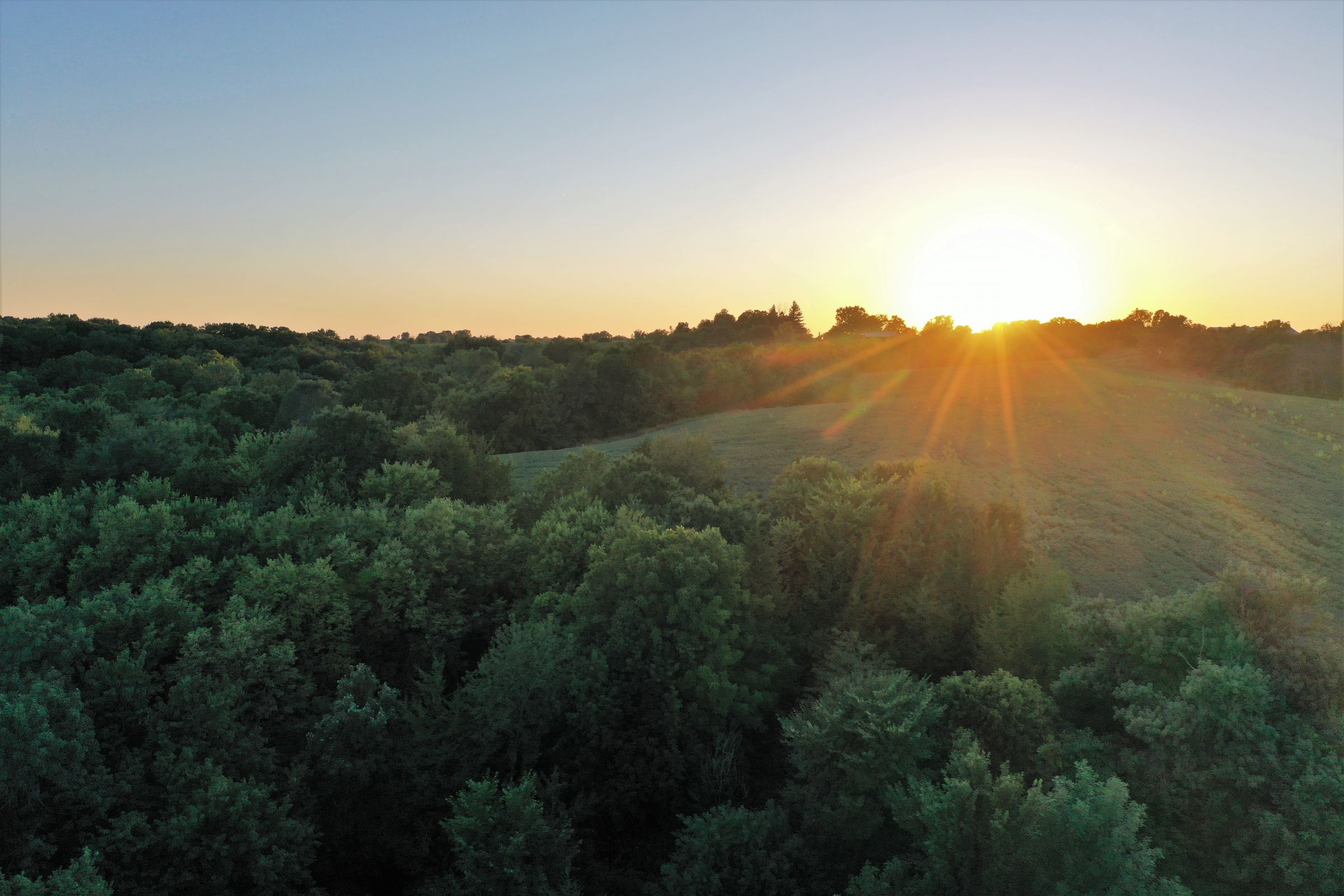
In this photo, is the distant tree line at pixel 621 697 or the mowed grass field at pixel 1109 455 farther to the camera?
the mowed grass field at pixel 1109 455

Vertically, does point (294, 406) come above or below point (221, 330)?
below

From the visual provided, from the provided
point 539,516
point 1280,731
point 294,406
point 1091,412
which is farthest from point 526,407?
point 1280,731

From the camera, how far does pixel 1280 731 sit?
8.66 m

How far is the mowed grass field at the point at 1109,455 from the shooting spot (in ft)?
63.8

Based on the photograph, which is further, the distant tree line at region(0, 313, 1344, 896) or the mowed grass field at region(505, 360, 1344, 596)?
the mowed grass field at region(505, 360, 1344, 596)

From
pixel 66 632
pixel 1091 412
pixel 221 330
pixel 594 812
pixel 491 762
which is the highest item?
pixel 221 330

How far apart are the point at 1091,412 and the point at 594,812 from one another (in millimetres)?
29779

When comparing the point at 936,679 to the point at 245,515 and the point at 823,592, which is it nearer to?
the point at 823,592

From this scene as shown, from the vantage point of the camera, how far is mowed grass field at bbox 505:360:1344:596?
63.8 feet

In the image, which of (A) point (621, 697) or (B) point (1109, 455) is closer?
(A) point (621, 697)

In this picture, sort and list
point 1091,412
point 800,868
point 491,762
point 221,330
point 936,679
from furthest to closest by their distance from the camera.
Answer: point 221,330 < point 1091,412 < point 936,679 < point 491,762 < point 800,868

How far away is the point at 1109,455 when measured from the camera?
26781 millimetres

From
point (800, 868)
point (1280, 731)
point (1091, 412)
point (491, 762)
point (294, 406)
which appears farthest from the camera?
point (294, 406)

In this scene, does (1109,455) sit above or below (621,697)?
above
